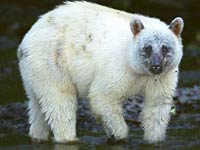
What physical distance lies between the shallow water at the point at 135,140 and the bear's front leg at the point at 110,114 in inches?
8.7

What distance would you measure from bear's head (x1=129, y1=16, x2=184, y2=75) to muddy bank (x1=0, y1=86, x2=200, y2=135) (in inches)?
104

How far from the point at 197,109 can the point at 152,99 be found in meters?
3.34

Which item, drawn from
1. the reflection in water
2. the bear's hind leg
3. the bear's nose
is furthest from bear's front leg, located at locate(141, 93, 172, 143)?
the bear's hind leg

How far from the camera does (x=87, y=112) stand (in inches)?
546

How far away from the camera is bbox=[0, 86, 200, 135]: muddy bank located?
1323cm

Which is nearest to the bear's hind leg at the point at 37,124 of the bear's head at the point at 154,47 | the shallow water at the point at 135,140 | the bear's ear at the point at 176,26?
the shallow water at the point at 135,140

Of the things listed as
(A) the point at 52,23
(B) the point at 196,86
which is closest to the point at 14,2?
(B) the point at 196,86

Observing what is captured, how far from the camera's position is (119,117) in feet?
36.8

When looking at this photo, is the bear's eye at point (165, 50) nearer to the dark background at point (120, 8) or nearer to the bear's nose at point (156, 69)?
the bear's nose at point (156, 69)

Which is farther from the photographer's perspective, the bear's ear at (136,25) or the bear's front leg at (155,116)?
the bear's front leg at (155,116)

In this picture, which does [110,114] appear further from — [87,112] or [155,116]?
[87,112]

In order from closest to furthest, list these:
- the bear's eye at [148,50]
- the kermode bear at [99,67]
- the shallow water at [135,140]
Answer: the bear's eye at [148,50], the kermode bear at [99,67], the shallow water at [135,140]

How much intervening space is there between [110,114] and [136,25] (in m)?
1.47

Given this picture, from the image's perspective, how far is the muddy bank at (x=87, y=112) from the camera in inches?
521
